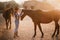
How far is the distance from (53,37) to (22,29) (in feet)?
1.44

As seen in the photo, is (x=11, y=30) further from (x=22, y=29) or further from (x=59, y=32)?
(x=59, y=32)

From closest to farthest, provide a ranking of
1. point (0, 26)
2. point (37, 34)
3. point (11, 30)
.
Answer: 1. point (37, 34)
2. point (11, 30)
3. point (0, 26)

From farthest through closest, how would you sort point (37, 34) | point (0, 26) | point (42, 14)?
point (0, 26) < point (37, 34) < point (42, 14)

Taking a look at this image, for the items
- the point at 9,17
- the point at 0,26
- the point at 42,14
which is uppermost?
the point at 42,14

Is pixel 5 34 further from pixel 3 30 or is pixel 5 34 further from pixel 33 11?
pixel 33 11

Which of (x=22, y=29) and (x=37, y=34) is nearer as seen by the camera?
(x=37, y=34)

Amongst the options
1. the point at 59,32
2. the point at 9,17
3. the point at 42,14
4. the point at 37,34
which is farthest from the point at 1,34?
the point at 59,32

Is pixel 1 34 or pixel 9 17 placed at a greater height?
pixel 9 17

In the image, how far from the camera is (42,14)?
170 cm

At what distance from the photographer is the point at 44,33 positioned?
1.90 metres

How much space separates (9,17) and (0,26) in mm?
295

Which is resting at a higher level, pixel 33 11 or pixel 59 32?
pixel 33 11

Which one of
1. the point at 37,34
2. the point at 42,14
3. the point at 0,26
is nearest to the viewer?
the point at 42,14

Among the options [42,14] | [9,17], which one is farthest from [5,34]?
[42,14]
